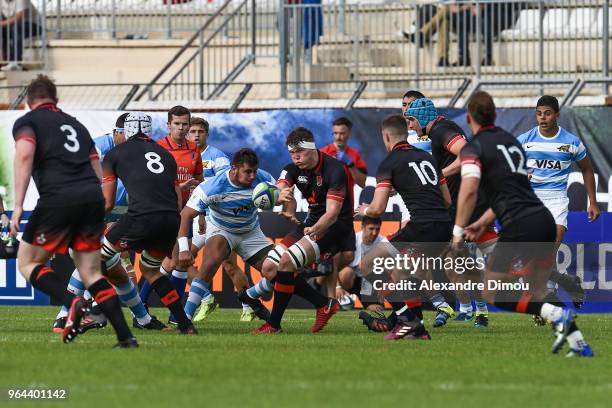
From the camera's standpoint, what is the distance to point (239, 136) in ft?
69.5

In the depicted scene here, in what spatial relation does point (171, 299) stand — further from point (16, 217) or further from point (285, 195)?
point (16, 217)

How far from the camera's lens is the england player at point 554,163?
15.4 meters

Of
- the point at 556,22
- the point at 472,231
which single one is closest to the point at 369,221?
the point at 556,22

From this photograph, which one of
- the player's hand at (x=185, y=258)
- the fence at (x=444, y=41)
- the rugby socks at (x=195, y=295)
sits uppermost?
the fence at (x=444, y=41)

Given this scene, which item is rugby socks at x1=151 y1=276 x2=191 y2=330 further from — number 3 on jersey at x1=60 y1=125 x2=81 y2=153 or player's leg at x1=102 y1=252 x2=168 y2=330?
number 3 on jersey at x1=60 y1=125 x2=81 y2=153

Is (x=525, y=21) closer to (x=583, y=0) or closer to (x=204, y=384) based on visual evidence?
(x=583, y=0)

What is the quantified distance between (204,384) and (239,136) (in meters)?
12.6

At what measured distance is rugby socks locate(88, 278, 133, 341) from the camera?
1076 cm

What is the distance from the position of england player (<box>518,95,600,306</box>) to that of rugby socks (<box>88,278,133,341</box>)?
6.12 meters

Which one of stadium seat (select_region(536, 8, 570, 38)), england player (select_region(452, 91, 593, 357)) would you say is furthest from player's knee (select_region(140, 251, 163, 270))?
stadium seat (select_region(536, 8, 570, 38))

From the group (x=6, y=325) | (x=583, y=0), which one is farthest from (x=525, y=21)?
(x=6, y=325)

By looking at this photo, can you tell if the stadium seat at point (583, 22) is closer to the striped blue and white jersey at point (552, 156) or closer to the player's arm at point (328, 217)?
the striped blue and white jersey at point (552, 156)

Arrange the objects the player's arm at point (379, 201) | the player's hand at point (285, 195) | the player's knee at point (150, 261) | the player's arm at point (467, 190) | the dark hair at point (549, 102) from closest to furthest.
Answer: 1. the player's arm at point (467, 190)
2. the player's arm at point (379, 201)
3. the player's knee at point (150, 261)
4. the player's hand at point (285, 195)
5. the dark hair at point (549, 102)

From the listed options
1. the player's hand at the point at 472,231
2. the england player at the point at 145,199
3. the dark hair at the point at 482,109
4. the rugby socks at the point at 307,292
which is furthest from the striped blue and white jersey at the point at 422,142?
the player's hand at the point at 472,231
